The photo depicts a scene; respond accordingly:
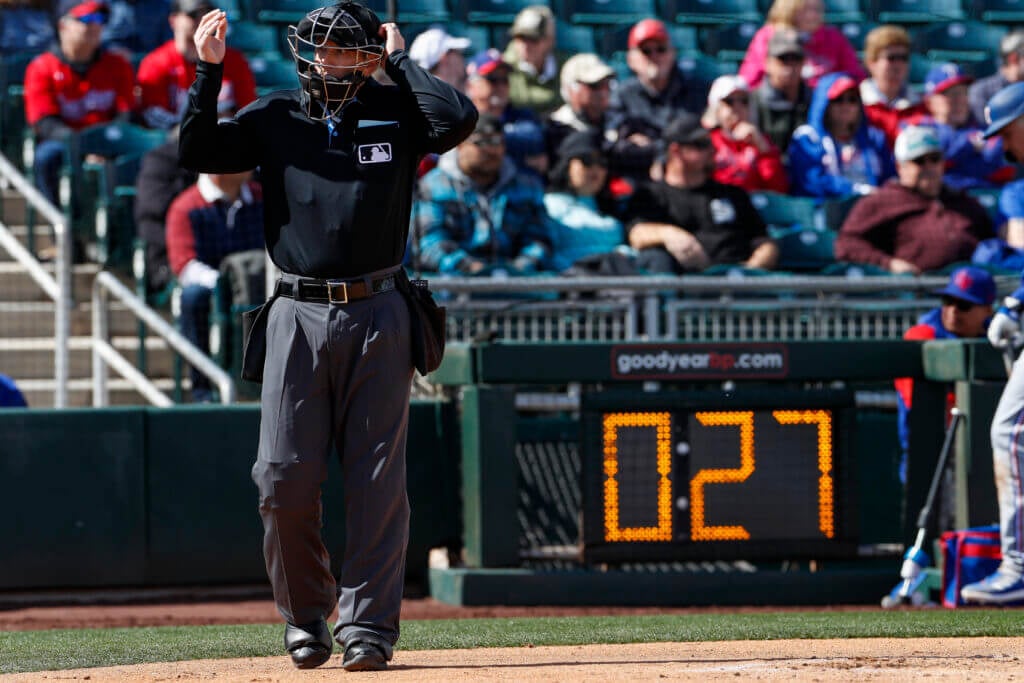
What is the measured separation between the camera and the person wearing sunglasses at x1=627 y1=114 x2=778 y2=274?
9.32 metres

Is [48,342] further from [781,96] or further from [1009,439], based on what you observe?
[1009,439]

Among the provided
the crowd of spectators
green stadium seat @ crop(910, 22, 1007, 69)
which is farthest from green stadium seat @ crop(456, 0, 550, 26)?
green stadium seat @ crop(910, 22, 1007, 69)

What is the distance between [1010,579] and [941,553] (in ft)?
2.03

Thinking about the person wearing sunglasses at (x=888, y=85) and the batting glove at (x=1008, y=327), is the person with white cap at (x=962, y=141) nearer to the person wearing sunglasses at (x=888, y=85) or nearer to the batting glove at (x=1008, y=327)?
the person wearing sunglasses at (x=888, y=85)

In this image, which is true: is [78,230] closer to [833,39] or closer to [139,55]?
[139,55]

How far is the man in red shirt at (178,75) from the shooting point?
33.5 ft

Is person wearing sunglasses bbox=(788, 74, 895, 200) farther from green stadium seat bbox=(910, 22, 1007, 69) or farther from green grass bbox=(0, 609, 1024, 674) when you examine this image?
green grass bbox=(0, 609, 1024, 674)

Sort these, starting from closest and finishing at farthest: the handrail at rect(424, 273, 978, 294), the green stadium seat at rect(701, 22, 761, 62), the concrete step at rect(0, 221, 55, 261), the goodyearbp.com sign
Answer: the goodyearbp.com sign → the handrail at rect(424, 273, 978, 294) → the concrete step at rect(0, 221, 55, 261) → the green stadium seat at rect(701, 22, 761, 62)

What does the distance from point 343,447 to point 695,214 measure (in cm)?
537

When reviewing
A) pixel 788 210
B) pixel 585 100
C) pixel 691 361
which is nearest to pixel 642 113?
pixel 585 100

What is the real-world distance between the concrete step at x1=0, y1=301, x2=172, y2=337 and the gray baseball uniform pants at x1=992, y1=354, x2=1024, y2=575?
4944mm

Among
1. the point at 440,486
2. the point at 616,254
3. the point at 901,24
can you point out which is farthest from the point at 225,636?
the point at 901,24

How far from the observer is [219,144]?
4543 millimetres

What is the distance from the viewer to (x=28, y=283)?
9.76 metres
